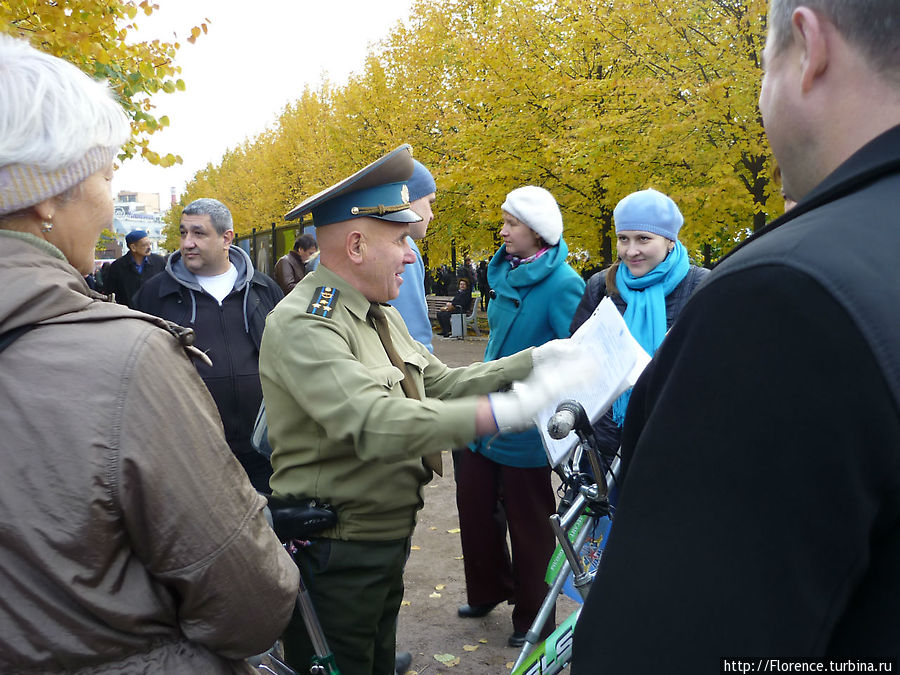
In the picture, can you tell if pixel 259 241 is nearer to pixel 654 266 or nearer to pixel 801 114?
pixel 654 266

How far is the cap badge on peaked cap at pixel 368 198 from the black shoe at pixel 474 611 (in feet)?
8.57

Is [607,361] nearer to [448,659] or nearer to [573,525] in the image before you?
[573,525]

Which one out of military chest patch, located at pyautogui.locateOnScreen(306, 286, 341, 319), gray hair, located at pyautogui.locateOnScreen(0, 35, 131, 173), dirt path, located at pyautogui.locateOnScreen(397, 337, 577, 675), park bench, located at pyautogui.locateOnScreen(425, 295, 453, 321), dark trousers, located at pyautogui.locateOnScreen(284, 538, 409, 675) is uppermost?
gray hair, located at pyautogui.locateOnScreen(0, 35, 131, 173)

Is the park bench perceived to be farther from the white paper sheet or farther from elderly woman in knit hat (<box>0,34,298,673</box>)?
elderly woman in knit hat (<box>0,34,298,673</box>)

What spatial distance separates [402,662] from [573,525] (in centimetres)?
153

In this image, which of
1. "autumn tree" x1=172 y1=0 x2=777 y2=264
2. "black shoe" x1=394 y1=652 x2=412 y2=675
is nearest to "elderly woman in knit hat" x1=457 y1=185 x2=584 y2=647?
"black shoe" x1=394 y1=652 x2=412 y2=675

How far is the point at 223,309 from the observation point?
4.37 meters

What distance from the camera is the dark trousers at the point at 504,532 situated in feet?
12.9

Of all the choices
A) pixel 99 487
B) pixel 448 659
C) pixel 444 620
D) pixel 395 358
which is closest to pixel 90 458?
pixel 99 487

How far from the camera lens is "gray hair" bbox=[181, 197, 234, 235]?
4688 millimetres

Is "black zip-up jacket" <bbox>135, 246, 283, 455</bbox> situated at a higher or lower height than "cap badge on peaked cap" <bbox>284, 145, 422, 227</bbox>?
lower

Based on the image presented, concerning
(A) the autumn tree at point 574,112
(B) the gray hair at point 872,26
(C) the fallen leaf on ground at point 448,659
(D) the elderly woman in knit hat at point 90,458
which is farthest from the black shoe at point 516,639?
(A) the autumn tree at point 574,112

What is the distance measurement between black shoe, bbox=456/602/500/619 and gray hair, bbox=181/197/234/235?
2647 millimetres

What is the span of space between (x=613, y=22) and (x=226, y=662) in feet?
44.3
